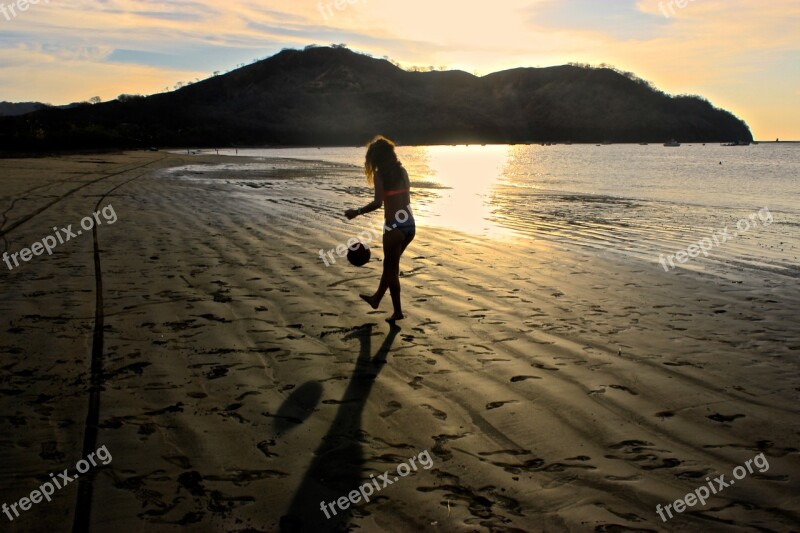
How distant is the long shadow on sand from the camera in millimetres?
3082

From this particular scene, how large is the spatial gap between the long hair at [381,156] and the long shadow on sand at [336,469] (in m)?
2.64

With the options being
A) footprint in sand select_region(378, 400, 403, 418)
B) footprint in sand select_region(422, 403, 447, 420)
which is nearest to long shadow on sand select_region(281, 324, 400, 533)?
footprint in sand select_region(378, 400, 403, 418)

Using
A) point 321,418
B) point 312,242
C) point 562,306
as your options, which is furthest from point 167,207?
point 321,418

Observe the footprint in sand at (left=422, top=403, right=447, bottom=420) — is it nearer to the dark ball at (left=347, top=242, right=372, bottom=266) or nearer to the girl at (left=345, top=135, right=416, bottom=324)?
the girl at (left=345, top=135, right=416, bottom=324)

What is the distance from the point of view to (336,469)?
3564mm

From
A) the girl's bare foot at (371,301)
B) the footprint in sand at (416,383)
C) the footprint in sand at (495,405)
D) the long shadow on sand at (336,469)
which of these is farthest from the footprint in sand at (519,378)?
the girl's bare foot at (371,301)

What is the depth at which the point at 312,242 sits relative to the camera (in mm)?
11102

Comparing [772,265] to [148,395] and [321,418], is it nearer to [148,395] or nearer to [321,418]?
[321,418]

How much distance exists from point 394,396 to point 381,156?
120 inches

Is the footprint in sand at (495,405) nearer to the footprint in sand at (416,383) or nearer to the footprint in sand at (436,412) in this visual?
the footprint in sand at (436,412)

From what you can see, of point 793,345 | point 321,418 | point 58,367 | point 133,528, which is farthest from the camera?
point 793,345

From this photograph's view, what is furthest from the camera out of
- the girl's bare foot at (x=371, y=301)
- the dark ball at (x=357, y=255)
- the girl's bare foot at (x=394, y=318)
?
the dark ball at (x=357, y=255)

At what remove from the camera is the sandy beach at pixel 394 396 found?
3232 millimetres

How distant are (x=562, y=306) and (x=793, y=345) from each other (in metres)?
2.33
